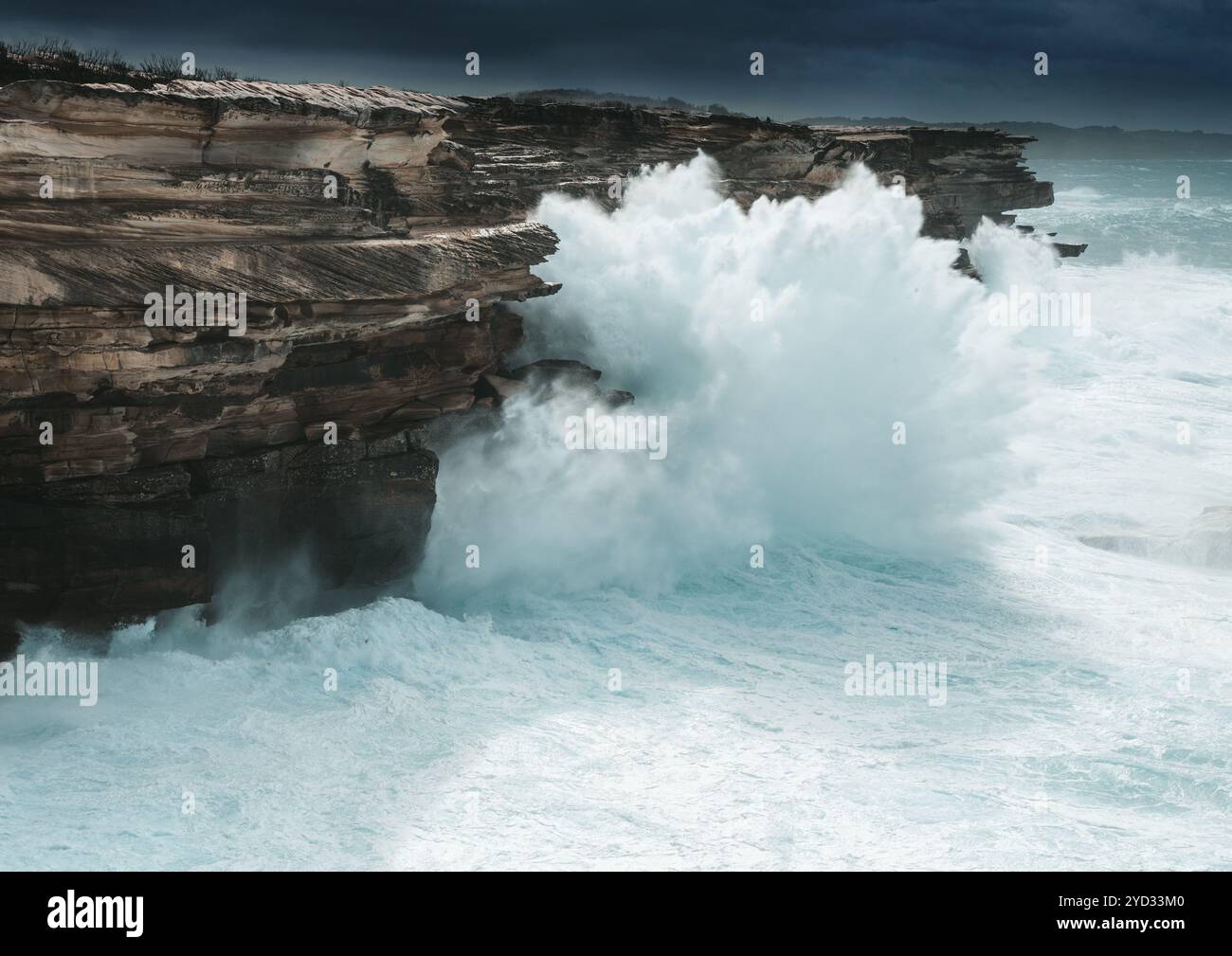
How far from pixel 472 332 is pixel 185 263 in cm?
347

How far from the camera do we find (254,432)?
440 inches

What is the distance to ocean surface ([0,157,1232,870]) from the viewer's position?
834 centimetres

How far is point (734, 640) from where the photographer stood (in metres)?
11.9

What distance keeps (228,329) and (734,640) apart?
18.7 ft

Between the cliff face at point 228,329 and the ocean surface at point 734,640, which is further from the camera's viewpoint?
the cliff face at point 228,329

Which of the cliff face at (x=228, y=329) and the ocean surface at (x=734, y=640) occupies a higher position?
the cliff face at (x=228, y=329)

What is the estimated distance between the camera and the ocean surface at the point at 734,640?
834 centimetres

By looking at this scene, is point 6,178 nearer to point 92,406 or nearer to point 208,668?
point 92,406

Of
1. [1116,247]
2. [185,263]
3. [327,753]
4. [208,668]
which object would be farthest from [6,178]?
[1116,247]

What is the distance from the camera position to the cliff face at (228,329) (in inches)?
368

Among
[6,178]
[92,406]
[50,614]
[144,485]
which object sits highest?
[6,178]

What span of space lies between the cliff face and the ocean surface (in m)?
0.84

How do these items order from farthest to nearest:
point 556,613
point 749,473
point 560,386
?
1. point 749,473
2. point 560,386
3. point 556,613

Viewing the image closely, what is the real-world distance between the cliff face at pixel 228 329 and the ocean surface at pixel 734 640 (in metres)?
0.84
